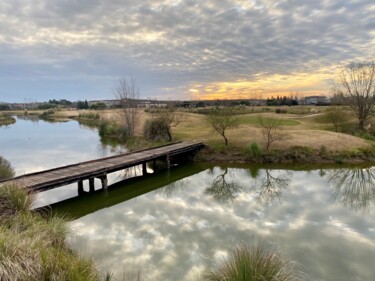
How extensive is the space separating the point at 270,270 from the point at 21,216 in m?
6.91

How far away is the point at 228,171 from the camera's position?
65.8 feet

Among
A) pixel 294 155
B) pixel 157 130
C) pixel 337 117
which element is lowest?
pixel 294 155

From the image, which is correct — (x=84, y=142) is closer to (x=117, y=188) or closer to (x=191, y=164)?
(x=191, y=164)

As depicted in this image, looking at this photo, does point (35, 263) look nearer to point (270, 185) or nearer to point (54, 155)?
point (270, 185)

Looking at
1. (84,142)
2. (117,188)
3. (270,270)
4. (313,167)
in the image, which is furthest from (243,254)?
(84,142)

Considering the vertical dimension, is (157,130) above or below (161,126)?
below

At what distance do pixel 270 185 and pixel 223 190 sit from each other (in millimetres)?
2868

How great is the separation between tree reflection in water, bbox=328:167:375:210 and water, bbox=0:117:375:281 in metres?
0.05

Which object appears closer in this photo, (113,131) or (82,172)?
(82,172)

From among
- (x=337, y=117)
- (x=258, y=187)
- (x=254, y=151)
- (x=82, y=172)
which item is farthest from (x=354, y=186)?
(x=337, y=117)

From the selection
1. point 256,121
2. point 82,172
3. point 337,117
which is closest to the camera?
point 82,172

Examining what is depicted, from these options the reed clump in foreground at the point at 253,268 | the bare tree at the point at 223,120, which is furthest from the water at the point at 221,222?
the bare tree at the point at 223,120

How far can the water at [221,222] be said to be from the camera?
7992mm

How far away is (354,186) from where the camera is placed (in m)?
16.0
